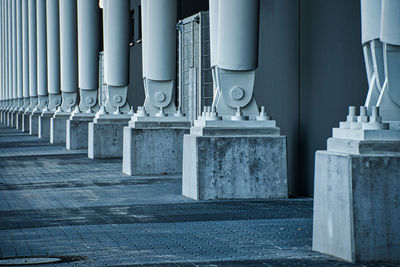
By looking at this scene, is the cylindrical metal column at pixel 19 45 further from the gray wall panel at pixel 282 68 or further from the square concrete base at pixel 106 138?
the gray wall panel at pixel 282 68

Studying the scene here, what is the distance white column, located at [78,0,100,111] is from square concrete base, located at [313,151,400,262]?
21.8 m

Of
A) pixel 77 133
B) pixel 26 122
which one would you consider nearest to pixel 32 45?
pixel 26 122

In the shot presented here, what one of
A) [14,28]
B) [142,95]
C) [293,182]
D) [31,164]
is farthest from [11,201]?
[14,28]

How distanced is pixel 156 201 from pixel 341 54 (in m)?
3.68

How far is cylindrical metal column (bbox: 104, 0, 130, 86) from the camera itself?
23969mm

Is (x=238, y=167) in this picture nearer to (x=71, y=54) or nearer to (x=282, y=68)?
(x=282, y=68)

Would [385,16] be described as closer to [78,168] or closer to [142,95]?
[78,168]

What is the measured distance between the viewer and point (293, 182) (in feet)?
47.0

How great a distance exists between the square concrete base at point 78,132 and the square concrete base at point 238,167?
15.7 m

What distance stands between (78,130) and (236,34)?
50.5 feet

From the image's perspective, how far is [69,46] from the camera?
34.7m

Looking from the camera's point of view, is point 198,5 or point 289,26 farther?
point 198,5

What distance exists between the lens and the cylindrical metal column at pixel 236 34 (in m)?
13.5

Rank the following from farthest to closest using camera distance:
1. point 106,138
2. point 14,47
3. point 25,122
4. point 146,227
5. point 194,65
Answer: point 14,47
point 25,122
point 194,65
point 106,138
point 146,227
